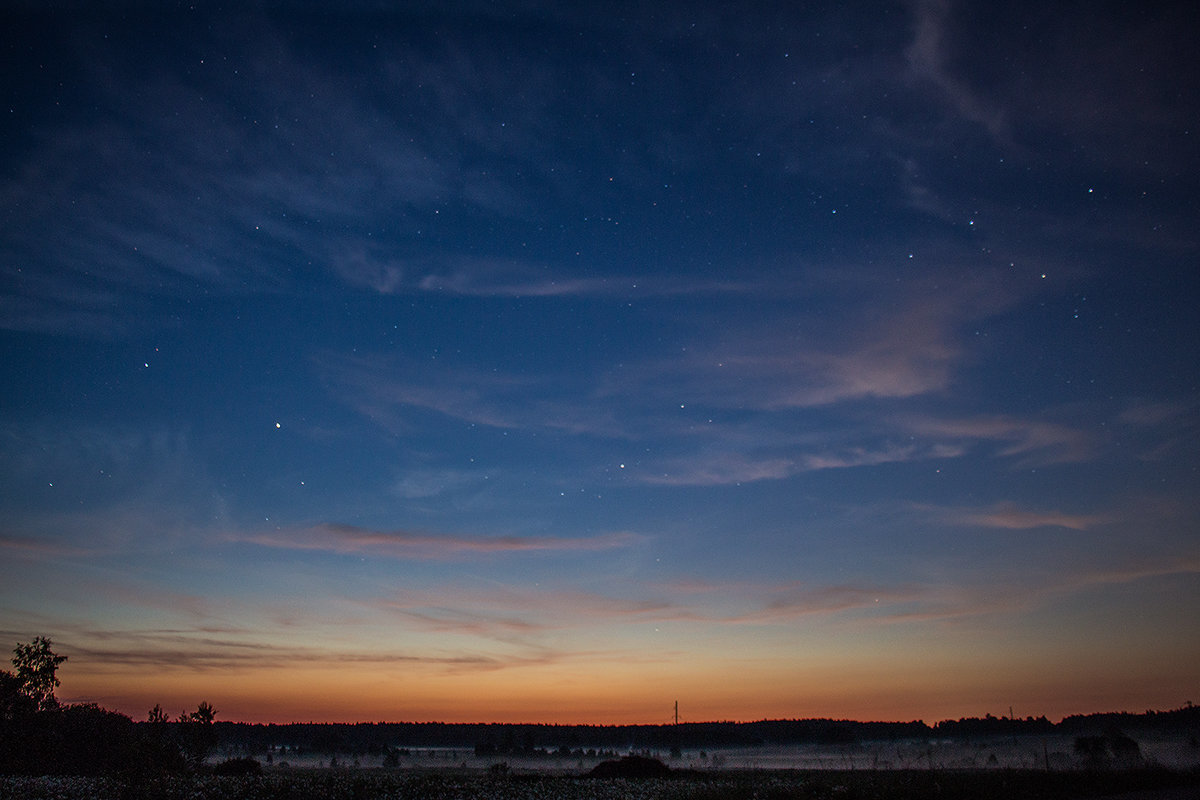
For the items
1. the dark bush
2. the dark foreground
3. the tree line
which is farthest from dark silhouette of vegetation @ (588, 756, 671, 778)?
the tree line

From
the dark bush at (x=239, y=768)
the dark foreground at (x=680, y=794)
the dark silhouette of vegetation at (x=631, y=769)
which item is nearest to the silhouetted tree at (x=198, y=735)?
the dark foreground at (x=680, y=794)

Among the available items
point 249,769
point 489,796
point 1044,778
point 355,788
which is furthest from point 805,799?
point 249,769

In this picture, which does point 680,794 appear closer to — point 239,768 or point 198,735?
point 198,735

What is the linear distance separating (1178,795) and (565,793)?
27.7 metres

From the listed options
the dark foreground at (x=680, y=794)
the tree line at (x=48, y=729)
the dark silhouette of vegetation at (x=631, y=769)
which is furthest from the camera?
the dark silhouette of vegetation at (x=631, y=769)

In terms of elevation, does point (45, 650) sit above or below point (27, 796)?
above

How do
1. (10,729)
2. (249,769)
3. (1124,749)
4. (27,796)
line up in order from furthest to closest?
(1124,749) → (249,769) → (10,729) → (27,796)

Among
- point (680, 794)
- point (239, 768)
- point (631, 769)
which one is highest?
point (680, 794)

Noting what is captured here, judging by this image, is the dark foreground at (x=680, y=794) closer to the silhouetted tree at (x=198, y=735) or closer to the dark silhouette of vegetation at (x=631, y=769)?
the silhouetted tree at (x=198, y=735)

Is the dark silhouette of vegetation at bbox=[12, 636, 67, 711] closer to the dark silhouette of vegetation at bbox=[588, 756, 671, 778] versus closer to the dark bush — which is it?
the dark bush

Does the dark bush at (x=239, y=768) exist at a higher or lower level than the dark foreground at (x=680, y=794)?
lower

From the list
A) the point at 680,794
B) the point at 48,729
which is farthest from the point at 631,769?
the point at 48,729

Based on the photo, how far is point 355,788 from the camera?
124 ft

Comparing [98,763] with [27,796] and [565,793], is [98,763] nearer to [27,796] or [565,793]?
[27,796]
